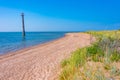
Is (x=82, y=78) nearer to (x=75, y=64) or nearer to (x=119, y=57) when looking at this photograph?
(x=75, y=64)

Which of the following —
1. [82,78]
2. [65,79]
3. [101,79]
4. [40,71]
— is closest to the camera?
[101,79]

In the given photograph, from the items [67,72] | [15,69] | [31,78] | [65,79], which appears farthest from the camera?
[15,69]

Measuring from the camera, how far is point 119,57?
20.2 ft

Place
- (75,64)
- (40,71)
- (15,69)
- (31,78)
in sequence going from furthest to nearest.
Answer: (15,69) → (40,71) → (31,78) → (75,64)

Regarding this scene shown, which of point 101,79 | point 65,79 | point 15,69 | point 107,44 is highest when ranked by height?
point 107,44

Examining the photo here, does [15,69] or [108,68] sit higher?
[108,68]

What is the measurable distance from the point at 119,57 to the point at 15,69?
14.1ft

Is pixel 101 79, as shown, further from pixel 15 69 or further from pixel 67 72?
pixel 15 69

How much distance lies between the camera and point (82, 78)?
4.30 meters

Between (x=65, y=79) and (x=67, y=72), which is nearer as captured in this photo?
(x=65, y=79)

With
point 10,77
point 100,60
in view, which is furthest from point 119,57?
point 10,77

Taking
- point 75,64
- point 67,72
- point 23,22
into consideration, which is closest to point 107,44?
point 75,64

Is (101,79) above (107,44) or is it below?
below

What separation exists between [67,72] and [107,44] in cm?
255
